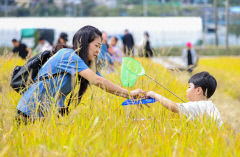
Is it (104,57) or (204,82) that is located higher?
(204,82)

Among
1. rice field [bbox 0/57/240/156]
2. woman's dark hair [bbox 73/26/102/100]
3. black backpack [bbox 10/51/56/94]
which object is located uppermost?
woman's dark hair [bbox 73/26/102/100]

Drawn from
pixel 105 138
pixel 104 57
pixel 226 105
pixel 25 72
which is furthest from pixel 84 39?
pixel 226 105

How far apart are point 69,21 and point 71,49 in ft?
82.8

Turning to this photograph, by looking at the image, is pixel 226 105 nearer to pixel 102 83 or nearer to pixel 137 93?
pixel 137 93

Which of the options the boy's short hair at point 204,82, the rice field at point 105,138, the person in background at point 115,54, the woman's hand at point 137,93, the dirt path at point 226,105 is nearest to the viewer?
the rice field at point 105,138

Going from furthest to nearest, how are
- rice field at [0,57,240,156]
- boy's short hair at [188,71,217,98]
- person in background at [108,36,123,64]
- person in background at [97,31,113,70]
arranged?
person in background at [108,36,123,64] < person in background at [97,31,113,70] < boy's short hair at [188,71,217,98] < rice field at [0,57,240,156]

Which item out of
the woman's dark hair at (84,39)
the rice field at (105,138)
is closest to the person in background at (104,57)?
the woman's dark hair at (84,39)

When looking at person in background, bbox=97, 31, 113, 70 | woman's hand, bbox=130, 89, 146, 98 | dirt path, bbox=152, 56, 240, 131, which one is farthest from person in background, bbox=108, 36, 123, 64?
woman's hand, bbox=130, 89, 146, 98

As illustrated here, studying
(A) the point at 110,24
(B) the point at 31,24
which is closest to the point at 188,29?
(A) the point at 110,24

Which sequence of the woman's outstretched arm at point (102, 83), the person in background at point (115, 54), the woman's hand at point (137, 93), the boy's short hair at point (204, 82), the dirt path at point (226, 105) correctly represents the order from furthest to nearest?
the person in background at point (115, 54) → the dirt path at point (226, 105) → the boy's short hair at point (204, 82) → the woman's hand at point (137, 93) → the woman's outstretched arm at point (102, 83)

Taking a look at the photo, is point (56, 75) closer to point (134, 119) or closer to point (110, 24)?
point (134, 119)

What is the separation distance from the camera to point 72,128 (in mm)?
2246

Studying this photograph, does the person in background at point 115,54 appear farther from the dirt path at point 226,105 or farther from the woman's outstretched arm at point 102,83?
the woman's outstretched arm at point 102,83

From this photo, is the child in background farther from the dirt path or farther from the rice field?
the dirt path
